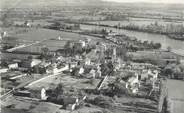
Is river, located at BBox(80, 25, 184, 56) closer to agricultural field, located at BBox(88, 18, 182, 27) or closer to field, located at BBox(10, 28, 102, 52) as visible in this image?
agricultural field, located at BBox(88, 18, 182, 27)

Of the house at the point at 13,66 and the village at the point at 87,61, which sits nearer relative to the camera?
the village at the point at 87,61

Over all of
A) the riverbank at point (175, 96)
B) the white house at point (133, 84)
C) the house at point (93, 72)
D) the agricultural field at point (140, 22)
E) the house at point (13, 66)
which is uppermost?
the agricultural field at point (140, 22)

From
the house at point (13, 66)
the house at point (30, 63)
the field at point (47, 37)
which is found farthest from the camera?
the field at point (47, 37)

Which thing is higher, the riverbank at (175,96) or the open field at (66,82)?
the open field at (66,82)

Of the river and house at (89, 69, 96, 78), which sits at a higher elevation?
the river

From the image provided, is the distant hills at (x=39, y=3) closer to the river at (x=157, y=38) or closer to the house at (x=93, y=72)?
the river at (x=157, y=38)

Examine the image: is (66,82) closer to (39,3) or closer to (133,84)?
(133,84)

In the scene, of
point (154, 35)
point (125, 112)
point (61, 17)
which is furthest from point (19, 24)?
point (125, 112)

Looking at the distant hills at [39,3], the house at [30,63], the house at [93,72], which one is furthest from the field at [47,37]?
the house at [93,72]

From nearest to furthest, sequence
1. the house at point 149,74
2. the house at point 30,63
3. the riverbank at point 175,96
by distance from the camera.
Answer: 1. the riverbank at point 175,96
2. the house at point 149,74
3. the house at point 30,63

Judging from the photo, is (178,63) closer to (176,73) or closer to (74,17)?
(176,73)

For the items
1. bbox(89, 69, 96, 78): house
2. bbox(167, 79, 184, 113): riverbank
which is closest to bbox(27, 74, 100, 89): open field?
bbox(89, 69, 96, 78): house

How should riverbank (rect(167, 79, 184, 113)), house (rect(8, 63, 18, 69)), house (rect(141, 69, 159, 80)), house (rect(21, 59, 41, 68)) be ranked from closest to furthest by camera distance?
riverbank (rect(167, 79, 184, 113)), house (rect(141, 69, 159, 80)), house (rect(8, 63, 18, 69)), house (rect(21, 59, 41, 68))
